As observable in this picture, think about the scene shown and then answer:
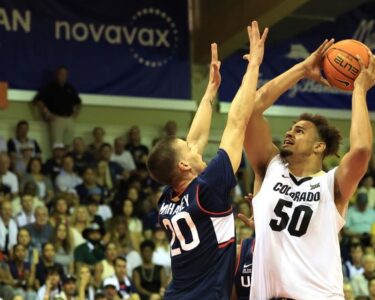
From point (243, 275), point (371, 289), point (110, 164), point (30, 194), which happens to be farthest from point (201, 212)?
point (110, 164)

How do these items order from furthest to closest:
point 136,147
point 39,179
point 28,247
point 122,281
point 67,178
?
point 136,147, point 67,178, point 39,179, point 122,281, point 28,247

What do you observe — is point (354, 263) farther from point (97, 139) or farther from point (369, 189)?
point (97, 139)

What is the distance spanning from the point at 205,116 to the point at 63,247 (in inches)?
272

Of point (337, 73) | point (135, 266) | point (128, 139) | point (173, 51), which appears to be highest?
point (173, 51)

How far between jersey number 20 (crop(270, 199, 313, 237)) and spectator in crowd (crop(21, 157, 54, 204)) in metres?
8.72

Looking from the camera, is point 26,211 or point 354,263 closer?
point 26,211

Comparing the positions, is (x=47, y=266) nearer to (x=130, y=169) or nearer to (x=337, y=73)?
(x=130, y=169)

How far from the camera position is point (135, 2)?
16016 mm

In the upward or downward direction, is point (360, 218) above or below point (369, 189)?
below

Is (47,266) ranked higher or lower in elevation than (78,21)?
lower

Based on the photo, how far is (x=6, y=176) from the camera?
12.8 m

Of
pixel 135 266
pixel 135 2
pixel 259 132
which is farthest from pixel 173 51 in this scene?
pixel 259 132

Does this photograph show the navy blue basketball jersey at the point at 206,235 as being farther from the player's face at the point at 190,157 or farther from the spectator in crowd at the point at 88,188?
the spectator in crowd at the point at 88,188

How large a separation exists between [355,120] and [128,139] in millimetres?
11544
